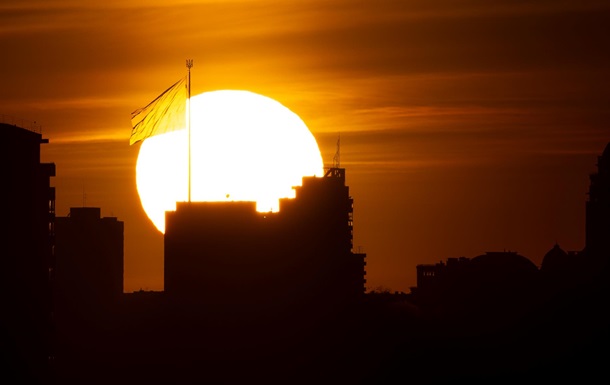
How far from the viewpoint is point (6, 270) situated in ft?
648

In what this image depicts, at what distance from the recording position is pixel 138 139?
199375 mm

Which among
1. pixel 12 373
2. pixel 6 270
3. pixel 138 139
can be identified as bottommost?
pixel 12 373

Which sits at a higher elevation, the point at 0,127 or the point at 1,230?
the point at 0,127

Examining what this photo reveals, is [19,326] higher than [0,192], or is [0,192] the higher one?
[0,192]

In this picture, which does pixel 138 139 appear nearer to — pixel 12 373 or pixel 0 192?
pixel 0 192

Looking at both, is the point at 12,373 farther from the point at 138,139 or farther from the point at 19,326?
the point at 138,139

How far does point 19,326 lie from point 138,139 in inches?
1152

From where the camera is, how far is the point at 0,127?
19988 cm

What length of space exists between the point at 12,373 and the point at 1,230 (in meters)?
18.7

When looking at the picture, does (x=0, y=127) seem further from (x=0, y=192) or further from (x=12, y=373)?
(x=12, y=373)

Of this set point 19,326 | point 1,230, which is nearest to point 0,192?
point 1,230

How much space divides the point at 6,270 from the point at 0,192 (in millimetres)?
10546

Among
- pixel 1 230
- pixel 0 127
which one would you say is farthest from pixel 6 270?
pixel 0 127

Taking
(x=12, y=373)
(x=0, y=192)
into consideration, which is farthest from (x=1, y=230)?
(x=12, y=373)
